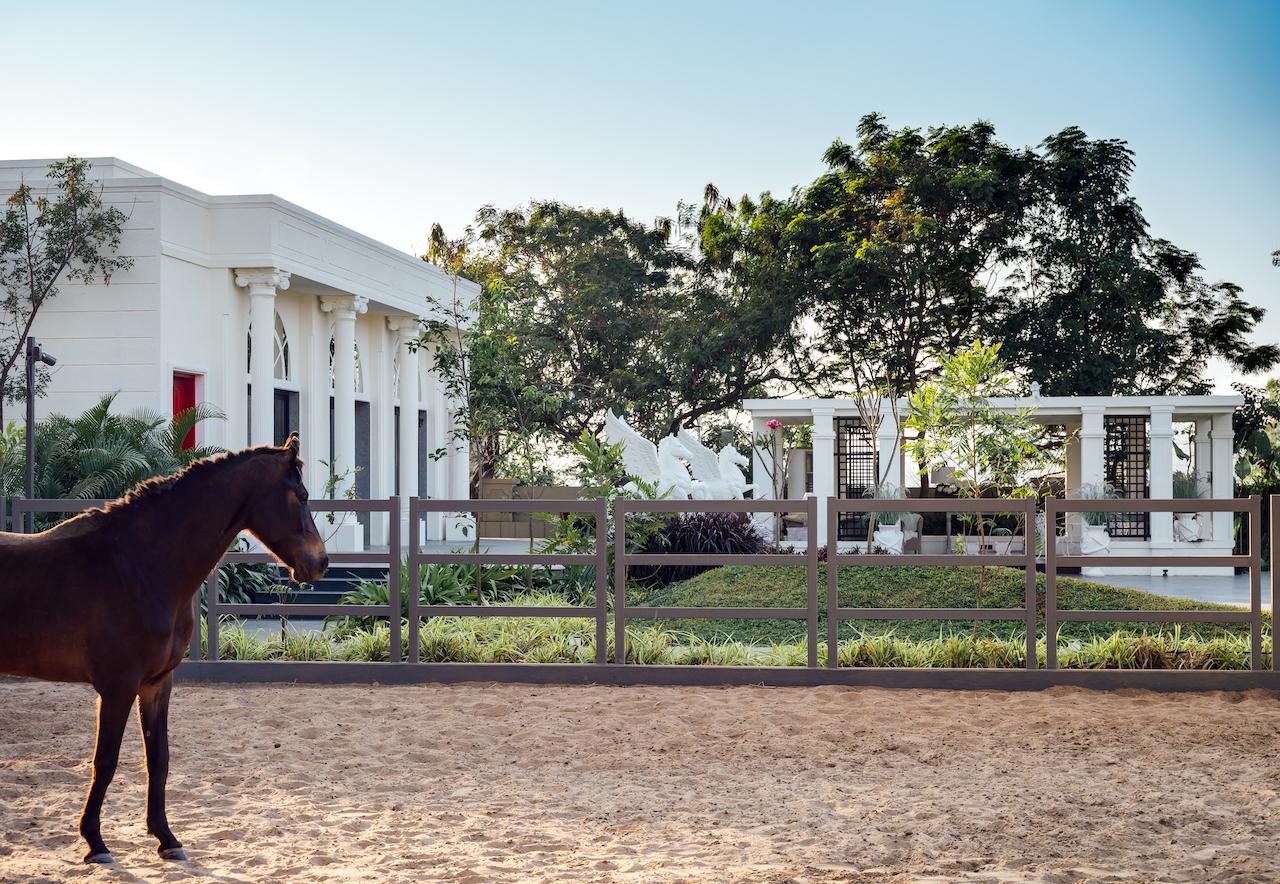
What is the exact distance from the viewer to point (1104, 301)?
1099 inches

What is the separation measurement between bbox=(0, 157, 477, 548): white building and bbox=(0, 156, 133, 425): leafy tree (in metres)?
0.27

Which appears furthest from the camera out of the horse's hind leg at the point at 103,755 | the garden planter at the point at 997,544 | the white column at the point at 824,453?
the white column at the point at 824,453

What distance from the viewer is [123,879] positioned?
459 centimetres

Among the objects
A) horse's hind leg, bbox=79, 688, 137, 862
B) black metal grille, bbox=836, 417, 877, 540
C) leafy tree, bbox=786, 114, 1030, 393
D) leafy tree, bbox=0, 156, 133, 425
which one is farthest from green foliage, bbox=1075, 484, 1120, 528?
horse's hind leg, bbox=79, 688, 137, 862

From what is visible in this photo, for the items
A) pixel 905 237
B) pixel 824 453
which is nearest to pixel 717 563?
pixel 824 453

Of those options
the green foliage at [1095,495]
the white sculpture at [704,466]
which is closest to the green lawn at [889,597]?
the white sculpture at [704,466]

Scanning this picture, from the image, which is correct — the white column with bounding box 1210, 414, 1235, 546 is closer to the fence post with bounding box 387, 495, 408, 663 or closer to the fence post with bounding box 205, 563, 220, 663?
the fence post with bounding box 387, 495, 408, 663

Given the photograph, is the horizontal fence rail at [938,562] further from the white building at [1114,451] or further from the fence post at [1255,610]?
the white building at [1114,451]

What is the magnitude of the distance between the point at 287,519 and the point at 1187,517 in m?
20.3

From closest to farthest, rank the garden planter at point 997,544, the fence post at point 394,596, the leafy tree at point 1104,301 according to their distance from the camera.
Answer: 1. the fence post at point 394,596
2. the garden planter at point 997,544
3. the leafy tree at point 1104,301

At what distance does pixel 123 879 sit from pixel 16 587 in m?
1.17

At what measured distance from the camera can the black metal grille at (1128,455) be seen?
865 inches

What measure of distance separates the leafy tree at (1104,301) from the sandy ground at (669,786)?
67.8 ft

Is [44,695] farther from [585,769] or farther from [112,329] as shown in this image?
[112,329]
